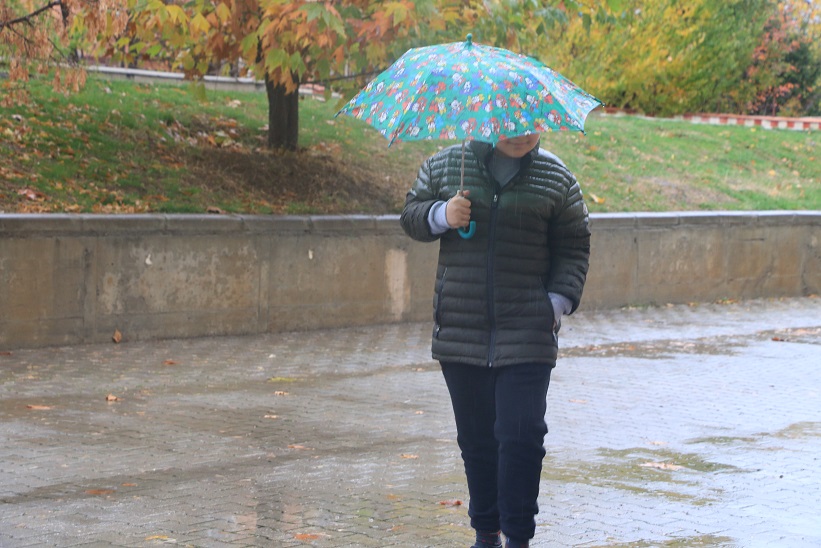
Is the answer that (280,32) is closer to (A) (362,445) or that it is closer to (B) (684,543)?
(A) (362,445)

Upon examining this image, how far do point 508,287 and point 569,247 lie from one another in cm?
30

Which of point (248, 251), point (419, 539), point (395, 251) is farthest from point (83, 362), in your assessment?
point (419, 539)

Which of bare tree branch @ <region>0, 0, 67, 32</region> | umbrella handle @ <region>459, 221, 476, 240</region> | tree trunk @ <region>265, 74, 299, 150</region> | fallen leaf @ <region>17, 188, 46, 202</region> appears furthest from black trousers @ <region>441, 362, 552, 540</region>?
tree trunk @ <region>265, 74, 299, 150</region>

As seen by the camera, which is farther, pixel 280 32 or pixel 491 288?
pixel 280 32

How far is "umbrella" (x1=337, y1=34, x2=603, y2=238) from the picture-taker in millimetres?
4359

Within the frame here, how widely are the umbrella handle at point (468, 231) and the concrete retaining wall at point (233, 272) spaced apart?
21.2 ft

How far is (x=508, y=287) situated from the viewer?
4543mm

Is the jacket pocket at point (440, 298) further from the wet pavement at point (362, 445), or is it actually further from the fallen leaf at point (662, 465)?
the fallen leaf at point (662, 465)

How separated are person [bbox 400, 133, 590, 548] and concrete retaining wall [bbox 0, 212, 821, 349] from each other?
6373 millimetres

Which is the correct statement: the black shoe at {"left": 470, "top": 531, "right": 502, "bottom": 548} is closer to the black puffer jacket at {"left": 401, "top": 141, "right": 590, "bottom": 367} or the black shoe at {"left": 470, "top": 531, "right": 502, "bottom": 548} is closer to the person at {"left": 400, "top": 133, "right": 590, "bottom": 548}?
the person at {"left": 400, "top": 133, "right": 590, "bottom": 548}

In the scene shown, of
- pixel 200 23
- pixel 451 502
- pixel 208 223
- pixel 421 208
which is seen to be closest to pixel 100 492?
pixel 451 502

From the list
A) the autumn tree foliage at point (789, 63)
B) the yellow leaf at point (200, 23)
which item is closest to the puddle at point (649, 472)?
→ the yellow leaf at point (200, 23)

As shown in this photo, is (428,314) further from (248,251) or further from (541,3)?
(541,3)

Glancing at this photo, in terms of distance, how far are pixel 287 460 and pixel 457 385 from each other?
2.33m
